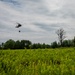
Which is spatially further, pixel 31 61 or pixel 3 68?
pixel 31 61

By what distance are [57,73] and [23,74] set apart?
1.18 metres

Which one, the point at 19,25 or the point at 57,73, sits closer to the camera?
the point at 57,73

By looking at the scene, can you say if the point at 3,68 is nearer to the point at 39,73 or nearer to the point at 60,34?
the point at 39,73

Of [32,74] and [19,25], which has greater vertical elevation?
[19,25]

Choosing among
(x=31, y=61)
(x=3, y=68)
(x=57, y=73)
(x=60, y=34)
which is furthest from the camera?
(x=60, y=34)

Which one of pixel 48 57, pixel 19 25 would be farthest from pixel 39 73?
pixel 48 57

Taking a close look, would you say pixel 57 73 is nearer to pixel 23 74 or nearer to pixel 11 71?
pixel 23 74

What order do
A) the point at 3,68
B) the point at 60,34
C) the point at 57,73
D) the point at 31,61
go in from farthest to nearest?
the point at 60,34, the point at 31,61, the point at 3,68, the point at 57,73

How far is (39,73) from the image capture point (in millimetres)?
6770

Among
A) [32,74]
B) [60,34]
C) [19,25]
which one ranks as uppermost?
[60,34]

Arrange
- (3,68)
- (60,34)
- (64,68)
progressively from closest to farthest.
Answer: (64,68) → (3,68) → (60,34)

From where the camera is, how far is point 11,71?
7.27 meters

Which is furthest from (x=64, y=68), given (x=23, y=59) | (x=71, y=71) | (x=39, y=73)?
(x=23, y=59)

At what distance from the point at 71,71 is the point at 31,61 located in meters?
2.99
